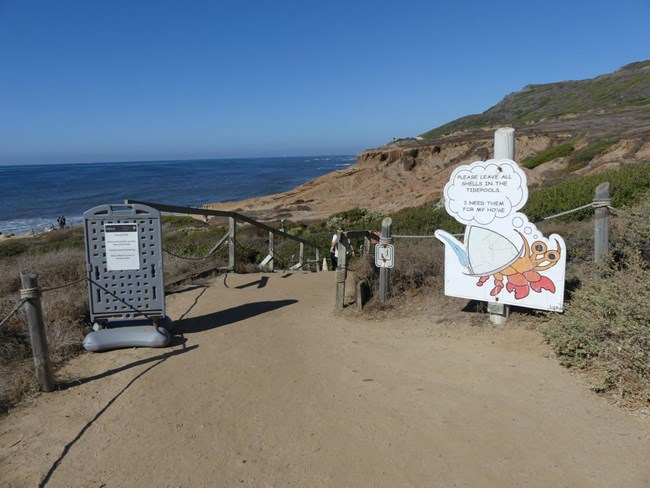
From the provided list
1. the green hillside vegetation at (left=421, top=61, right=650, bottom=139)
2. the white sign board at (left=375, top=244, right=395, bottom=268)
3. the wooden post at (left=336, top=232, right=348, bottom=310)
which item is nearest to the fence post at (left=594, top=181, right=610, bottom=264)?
the white sign board at (left=375, top=244, right=395, bottom=268)

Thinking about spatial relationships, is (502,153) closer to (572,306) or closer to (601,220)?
(601,220)

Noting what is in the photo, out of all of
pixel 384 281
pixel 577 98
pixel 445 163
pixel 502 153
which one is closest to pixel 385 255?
pixel 384 281

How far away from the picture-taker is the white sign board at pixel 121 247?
17.7ft

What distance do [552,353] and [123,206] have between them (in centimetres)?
472

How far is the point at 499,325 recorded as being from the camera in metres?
5.98

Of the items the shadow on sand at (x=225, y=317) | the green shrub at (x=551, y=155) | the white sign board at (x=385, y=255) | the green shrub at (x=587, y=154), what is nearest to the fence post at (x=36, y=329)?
the shadow on sand at (x=225, y=317)

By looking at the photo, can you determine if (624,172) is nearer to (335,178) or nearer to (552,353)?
(552,353)

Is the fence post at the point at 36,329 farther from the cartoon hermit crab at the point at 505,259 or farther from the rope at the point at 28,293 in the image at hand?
the cartoon hermit crab at the point at 505,259

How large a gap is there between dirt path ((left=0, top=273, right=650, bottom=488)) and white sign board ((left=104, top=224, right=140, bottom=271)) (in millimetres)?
942

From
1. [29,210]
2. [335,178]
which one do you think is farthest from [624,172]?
[29,210]

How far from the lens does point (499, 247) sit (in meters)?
5.91

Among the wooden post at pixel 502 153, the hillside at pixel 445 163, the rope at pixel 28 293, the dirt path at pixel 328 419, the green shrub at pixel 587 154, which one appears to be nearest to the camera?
the dirt path at pixel 328 419

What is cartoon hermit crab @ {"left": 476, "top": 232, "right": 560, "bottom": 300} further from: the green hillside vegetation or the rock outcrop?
the green hillside vegetation

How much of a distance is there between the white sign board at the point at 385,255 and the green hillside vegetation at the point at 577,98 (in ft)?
196
